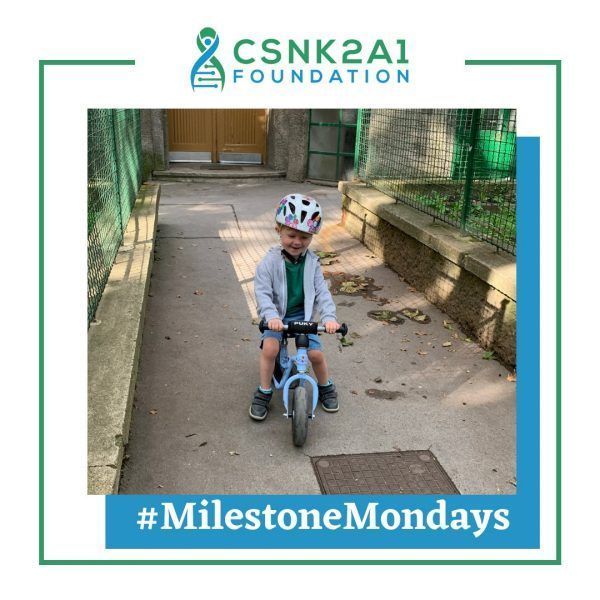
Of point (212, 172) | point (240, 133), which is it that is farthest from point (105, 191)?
point (240, 133)

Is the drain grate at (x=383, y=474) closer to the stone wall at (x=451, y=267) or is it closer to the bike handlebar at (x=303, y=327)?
the bike handlebar at (x=303, y=327)

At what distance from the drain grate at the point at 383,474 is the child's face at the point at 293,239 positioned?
4.11 ft

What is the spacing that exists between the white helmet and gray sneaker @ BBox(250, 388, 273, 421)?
1.13m

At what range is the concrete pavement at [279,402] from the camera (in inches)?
138

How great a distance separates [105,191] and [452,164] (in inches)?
137

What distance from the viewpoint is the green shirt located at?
3914mm

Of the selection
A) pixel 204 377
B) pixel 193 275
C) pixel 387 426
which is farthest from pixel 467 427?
pixel 193 275

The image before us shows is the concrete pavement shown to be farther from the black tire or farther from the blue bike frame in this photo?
the blue bike frame

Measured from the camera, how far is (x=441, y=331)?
5.46 meters

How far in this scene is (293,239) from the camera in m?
3.75
